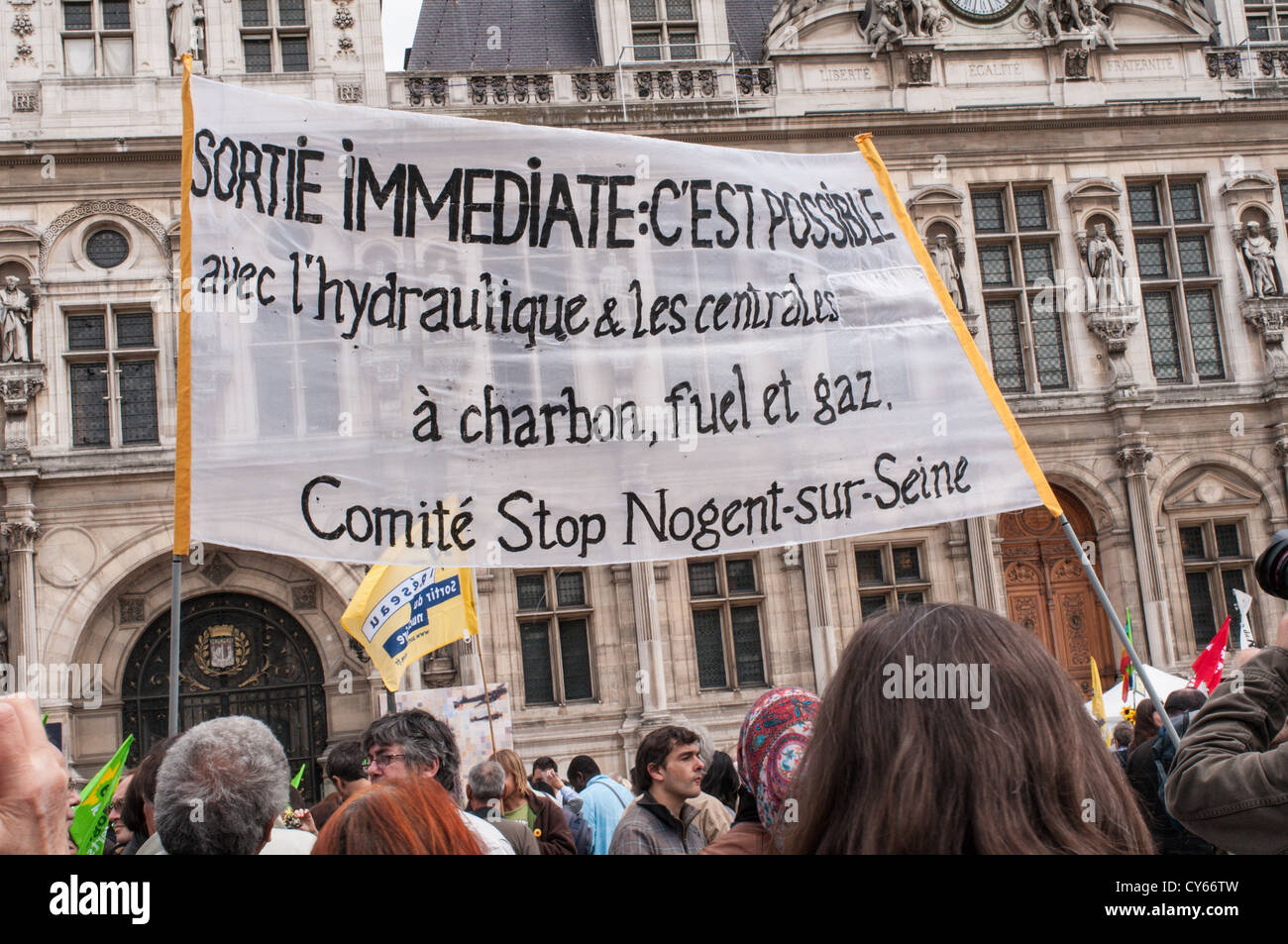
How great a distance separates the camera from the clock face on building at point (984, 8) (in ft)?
69.5

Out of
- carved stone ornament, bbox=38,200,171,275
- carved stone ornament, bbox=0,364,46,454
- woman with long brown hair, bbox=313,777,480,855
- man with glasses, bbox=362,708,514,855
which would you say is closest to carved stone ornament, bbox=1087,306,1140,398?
carved stone ornament, bbox=38,200,171,275

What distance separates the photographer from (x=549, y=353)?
5934mm

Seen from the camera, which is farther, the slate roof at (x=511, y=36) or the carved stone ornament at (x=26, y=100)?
the slate roof at (x=511, y=36)

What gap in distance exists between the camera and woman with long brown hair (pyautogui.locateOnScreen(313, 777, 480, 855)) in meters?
2.61

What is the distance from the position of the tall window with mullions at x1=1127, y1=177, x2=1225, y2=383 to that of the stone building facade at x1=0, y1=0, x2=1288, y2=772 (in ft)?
0.18

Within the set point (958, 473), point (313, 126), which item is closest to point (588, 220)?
point (313, 126)

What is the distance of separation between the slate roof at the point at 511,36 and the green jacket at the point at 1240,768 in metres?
19.9

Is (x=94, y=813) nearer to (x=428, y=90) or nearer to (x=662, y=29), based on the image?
(x=428, y=90)

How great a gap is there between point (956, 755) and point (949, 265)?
61.8ft

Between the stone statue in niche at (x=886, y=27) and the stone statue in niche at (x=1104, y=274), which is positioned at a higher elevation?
the stone statue in niche at (x=886, y=27)

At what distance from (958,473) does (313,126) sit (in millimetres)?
3112

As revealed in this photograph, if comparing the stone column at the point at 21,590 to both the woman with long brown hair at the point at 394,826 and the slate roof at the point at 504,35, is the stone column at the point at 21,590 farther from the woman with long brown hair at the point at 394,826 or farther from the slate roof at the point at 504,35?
the woman with long brown hair at the point at 394,826

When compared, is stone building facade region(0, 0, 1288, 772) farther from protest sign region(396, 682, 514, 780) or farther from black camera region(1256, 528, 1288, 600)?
black camera region(1256, 528, 1288, 600)

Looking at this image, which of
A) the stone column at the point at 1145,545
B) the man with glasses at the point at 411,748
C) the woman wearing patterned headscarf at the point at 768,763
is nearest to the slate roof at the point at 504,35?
the stone column at the point at 1145,545
